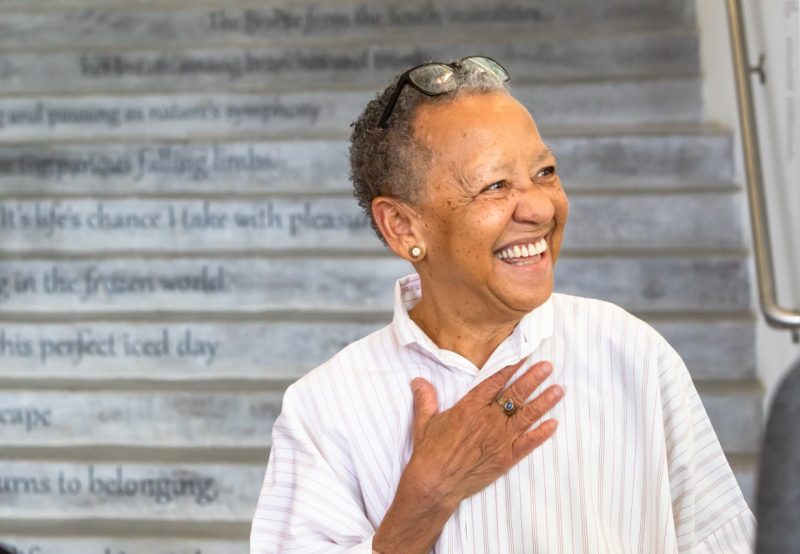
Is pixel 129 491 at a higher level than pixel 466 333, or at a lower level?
lower

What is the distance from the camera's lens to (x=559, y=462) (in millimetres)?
1249

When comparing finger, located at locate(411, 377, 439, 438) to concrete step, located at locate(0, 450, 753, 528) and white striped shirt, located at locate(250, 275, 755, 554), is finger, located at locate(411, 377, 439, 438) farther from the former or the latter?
concrete step, located at locate(0, 450, 753, 528)

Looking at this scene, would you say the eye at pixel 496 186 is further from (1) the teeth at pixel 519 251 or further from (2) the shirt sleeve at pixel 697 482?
(2) the shirt sleeve at pixel 697 482

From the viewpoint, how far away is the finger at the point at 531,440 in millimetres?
1242

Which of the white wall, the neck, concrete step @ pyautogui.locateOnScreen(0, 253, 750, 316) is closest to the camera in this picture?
the neck

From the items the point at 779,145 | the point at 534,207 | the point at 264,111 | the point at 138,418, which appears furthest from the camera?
the point at 264,111

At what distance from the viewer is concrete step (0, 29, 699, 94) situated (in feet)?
12.3

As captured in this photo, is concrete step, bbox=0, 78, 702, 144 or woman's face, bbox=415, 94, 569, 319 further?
concrete step, bbox=0, 78, 702, 144

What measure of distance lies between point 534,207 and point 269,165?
2573mm

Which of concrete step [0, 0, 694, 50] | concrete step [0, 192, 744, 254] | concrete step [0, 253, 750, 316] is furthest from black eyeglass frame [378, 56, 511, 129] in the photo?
concrete step [0, 0, 694, 50]

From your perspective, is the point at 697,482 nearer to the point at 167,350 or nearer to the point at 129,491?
the point at 129,491

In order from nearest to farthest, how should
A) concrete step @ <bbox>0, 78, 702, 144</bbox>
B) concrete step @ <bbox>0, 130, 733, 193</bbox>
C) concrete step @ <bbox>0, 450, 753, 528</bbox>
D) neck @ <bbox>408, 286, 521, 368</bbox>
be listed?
neck @ <bbox>408, 286, 521, 368</bbox>, concrete step @ <bbox>0, 450, 753, 528</bbox>, concrete step @ <bbox>0, 130, 733, 193</bbox>, concrete step @ <bbox>0, 78, 702, 144</bbox>

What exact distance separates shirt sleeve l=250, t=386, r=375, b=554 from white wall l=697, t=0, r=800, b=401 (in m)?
1.60

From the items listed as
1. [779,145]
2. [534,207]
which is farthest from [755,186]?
[534,207]
